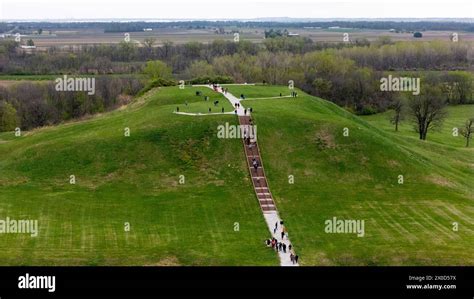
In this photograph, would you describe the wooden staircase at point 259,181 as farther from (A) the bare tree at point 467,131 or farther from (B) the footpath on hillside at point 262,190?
(A) the bare tree at point 467,131

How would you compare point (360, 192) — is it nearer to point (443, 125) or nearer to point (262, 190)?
point (262, 190)

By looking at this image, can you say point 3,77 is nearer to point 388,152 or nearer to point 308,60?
point 308,60

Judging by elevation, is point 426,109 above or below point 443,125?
above

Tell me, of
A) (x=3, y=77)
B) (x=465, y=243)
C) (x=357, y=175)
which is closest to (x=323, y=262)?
(x=465, y=243)

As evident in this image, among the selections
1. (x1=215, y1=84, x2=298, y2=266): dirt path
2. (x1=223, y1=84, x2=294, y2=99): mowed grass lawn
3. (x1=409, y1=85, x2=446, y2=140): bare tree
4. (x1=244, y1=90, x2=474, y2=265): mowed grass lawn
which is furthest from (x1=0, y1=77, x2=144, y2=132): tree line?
(x1=409, y1=85, x2=446, y2=140): bare tree

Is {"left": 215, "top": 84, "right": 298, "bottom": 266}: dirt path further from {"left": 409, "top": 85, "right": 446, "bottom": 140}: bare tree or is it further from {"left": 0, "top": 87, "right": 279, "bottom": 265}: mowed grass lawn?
{"left": 409, "top": 85, "right": 446, "bottom": 140}: bare tree

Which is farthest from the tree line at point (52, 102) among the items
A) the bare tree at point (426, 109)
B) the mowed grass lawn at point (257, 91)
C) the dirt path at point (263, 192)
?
the bare tree at point (426, 109)

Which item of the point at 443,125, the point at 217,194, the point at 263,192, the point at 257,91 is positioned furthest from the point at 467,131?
the point at 217,194
